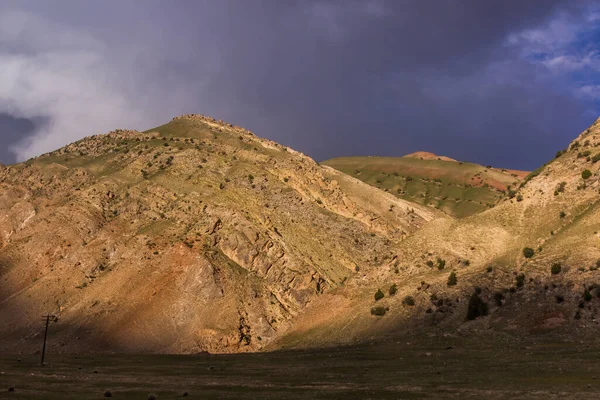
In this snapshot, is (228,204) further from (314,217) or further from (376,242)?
(376,242)

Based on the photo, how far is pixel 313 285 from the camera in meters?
76.1

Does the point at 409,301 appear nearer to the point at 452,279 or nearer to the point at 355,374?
the point at 452,279

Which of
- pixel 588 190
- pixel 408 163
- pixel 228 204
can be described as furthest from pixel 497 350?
pixel 408 163

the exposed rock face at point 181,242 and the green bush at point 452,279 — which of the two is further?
the exposed rock face at point 181,242

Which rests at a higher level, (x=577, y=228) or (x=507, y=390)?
(x=577, y=228)

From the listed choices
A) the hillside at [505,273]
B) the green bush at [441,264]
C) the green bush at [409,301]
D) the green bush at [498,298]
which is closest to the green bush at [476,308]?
the hillside at [505,273]

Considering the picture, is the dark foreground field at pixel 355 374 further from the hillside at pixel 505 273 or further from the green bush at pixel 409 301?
the green bush at pixel 409 301

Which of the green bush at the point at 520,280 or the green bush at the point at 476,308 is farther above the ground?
the green bush at the point at 520,280

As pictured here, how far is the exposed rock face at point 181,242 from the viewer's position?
236 feet

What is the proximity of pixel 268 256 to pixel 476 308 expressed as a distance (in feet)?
106

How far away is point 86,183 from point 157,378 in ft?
220

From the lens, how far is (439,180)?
15388 cm

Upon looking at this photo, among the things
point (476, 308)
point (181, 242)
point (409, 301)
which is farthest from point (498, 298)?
point (181, 242)

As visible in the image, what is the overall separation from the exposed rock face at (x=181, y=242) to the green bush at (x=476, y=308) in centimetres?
A: 2095
